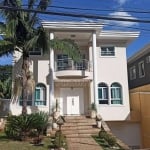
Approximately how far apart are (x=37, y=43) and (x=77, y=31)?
5093 mm

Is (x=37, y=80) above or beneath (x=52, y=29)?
beneath

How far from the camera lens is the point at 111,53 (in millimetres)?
26641

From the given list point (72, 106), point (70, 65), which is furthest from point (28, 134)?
point (70, 65)

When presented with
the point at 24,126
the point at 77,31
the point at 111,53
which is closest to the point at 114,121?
the point at 111,53

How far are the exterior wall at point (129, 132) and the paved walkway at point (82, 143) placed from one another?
7444mm

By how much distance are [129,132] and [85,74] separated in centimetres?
650

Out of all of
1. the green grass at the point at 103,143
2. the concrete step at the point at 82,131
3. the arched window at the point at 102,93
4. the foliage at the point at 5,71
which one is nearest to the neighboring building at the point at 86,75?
the arched window at the point at 102,93

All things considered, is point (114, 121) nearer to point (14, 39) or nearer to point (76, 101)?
point (76, 101)

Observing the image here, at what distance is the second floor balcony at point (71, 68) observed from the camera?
81.0ft

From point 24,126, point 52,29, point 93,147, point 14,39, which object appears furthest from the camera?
point 52,29

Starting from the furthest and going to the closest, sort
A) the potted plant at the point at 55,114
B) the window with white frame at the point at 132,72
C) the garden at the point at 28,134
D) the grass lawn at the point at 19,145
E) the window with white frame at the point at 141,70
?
the window with white frame at the point at 132,72
the window with white frame at the point at 141,70
the potted plant at the point at 55,114
the garden at the point at 28,134
the grass lawn at the point at 19,145

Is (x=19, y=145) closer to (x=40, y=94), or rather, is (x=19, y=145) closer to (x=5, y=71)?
(x=40, y=94)

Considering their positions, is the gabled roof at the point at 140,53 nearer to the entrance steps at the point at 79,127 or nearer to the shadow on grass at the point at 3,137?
the entrance steps at the point at 79,127

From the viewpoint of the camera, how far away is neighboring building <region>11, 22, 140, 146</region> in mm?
24641
